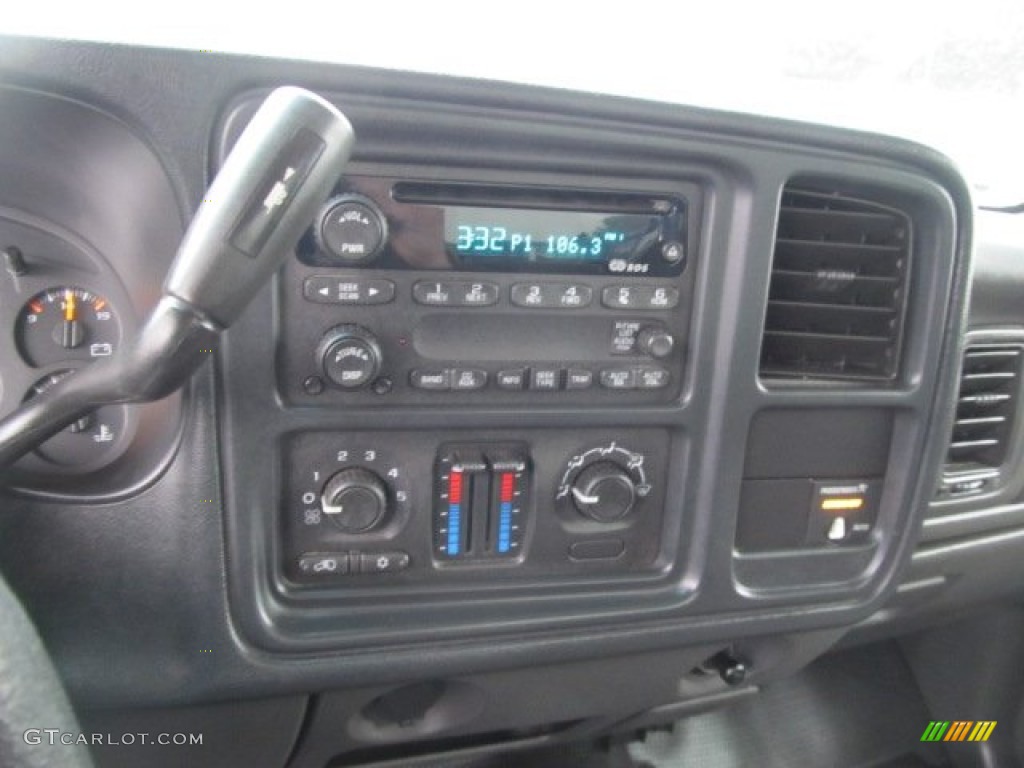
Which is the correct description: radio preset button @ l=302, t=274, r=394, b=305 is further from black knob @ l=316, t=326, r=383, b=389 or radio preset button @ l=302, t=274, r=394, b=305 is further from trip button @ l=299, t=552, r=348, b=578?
trip button @ l=299, t=552, r=348, b=578

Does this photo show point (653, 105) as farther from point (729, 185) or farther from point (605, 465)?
point (605, 465)

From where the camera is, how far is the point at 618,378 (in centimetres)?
101

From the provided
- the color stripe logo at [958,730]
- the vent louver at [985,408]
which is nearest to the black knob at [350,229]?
the vent louver at [985,408]

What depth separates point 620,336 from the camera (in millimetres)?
1003

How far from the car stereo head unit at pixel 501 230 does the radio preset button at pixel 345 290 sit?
17mm

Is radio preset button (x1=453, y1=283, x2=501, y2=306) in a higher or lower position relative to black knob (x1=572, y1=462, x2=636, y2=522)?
higher

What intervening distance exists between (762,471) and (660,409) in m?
0.19

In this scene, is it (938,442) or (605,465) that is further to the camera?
(938,442)

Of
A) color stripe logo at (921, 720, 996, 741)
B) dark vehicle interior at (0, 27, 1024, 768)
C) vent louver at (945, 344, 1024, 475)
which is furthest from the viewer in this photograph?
color stripe logo at (921, 720, 996, 741)

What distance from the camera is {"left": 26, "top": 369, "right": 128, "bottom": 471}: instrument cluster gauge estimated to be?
91 cm

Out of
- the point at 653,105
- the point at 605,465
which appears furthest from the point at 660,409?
the point at 653,105

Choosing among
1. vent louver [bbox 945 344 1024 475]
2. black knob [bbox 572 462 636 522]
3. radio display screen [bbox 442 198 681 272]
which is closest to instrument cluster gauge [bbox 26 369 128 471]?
radio display screen [bbox 442 198 681 272]

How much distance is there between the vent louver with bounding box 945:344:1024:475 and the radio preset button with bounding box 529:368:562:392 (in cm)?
76

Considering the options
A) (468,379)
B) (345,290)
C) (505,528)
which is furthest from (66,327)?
(505,528)
